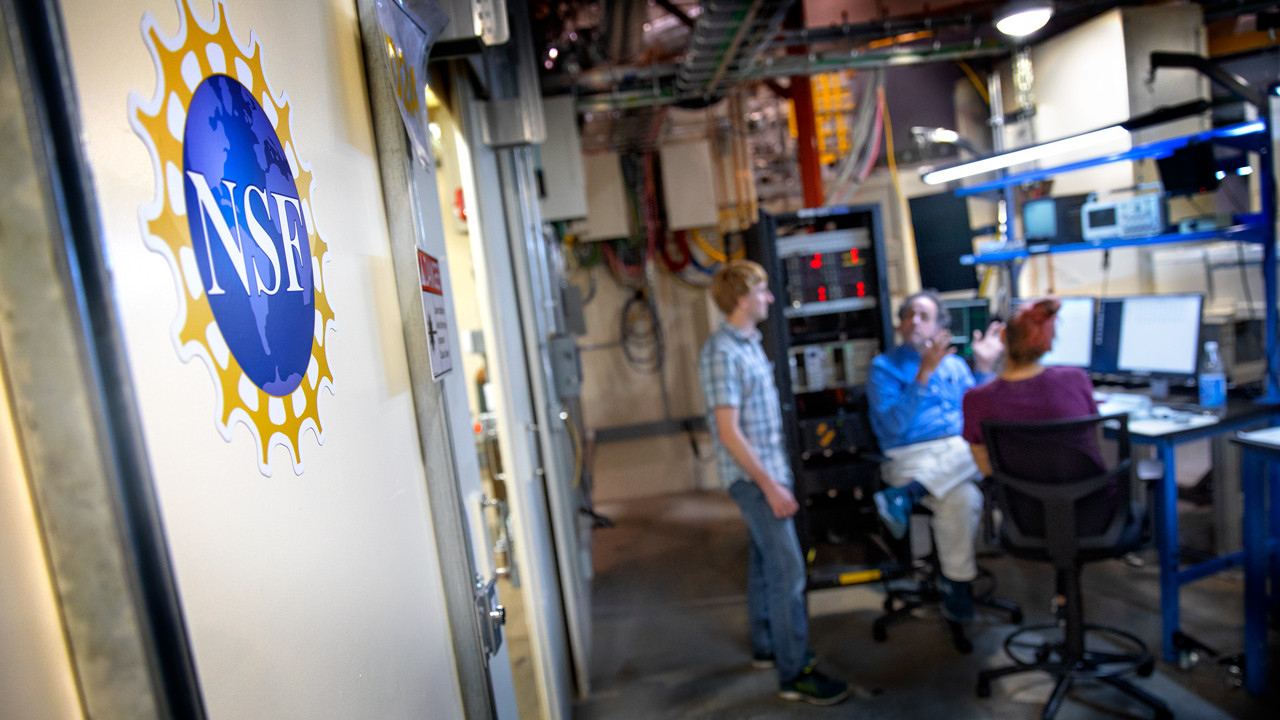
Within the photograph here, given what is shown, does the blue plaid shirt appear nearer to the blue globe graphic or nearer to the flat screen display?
the flat screen display

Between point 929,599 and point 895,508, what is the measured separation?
1.57 ft

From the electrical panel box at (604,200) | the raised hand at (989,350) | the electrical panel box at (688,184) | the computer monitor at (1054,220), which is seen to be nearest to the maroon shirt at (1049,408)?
the raised hand at (989,350)

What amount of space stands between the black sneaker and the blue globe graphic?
2.53 metres

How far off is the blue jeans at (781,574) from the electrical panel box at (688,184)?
344 centimetres

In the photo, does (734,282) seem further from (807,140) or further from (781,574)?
(807,140)

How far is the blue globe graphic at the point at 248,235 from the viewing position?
655 millimetres

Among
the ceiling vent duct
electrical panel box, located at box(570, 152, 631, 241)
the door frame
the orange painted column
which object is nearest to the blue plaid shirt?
the ceiling vent duct

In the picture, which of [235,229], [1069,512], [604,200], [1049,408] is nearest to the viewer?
[235,229]

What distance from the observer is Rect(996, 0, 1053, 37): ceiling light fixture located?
3.00 m

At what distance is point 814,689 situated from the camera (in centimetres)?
278

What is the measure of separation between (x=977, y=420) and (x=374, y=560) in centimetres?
245

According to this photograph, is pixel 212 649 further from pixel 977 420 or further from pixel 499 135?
pixel 977 420

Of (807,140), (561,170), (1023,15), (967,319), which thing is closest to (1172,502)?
(967,319)

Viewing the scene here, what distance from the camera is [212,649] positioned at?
1.93 feet
